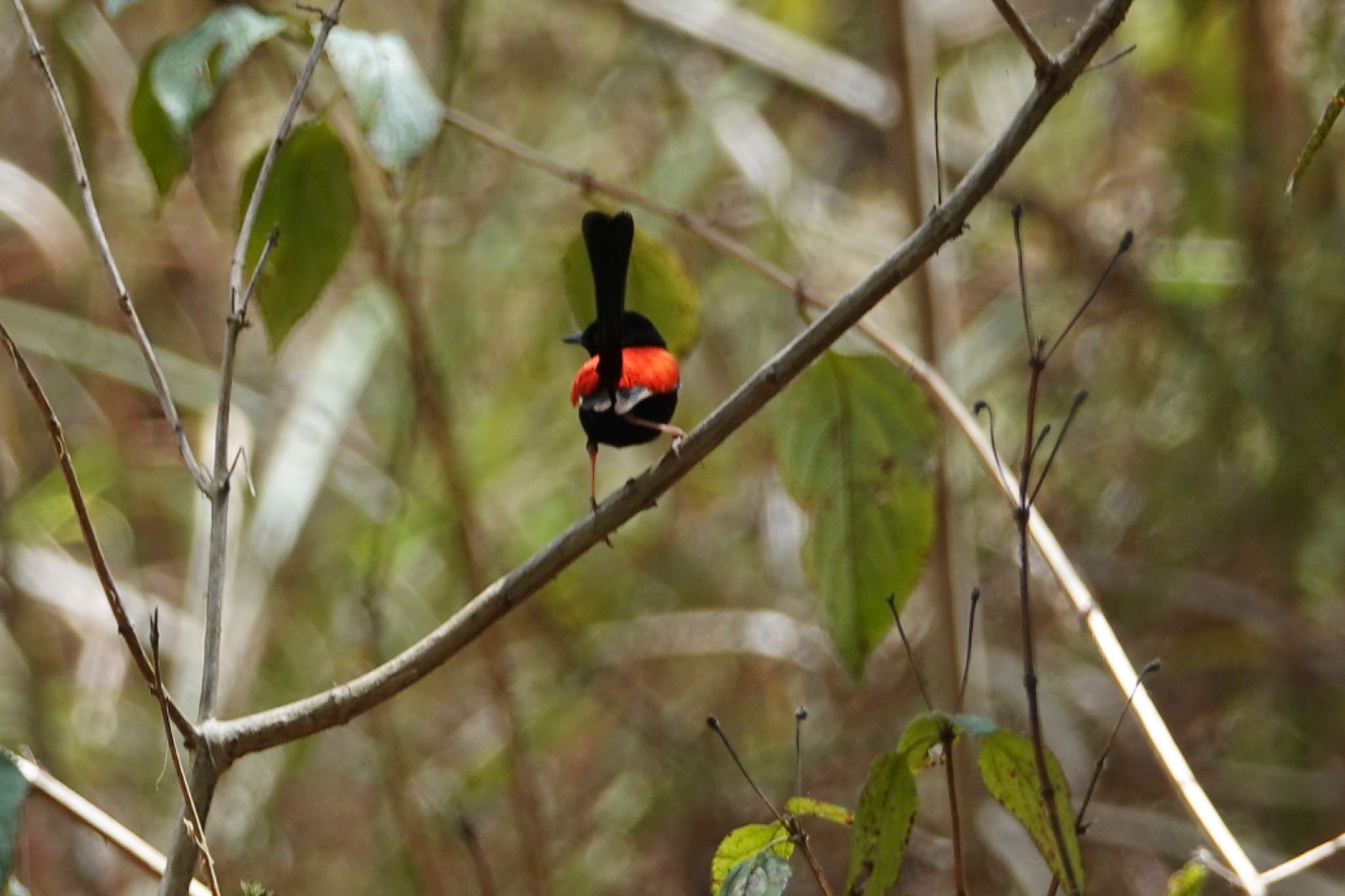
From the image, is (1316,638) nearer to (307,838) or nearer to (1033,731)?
(1033,731)

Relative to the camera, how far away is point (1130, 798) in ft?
11.7

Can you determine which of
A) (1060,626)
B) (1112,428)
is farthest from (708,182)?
(1060,626)

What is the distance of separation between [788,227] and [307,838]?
84.2 inches

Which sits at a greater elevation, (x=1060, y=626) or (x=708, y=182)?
(x=708, y=182)

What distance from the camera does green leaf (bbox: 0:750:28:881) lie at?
35.9 inches

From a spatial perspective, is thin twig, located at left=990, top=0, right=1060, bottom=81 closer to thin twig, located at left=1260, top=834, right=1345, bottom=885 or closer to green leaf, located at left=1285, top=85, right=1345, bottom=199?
green leaf, located at left=1285, top=85, right=1345, bottom=199

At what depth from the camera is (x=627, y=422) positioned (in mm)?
1761

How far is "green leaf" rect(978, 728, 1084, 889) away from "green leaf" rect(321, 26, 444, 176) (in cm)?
77

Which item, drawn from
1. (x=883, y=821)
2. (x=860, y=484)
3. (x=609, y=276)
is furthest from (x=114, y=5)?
(x=883, y=821)

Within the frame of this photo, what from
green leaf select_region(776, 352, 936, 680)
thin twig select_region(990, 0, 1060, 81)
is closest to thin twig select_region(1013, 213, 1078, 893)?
thin twig select_region(990, 0, 1060, 81)

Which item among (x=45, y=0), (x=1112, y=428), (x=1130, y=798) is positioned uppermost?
(x=45, y=0)

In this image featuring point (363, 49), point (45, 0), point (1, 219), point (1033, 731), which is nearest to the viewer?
point (1033, 731)

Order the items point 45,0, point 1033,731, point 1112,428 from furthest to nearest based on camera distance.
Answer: point 1112,428 → point 45,0 → point 1033,731

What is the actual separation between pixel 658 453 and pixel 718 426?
9.12 feet
